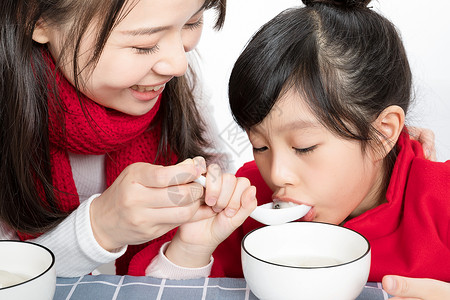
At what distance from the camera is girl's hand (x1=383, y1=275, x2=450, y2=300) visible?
26.5 inches

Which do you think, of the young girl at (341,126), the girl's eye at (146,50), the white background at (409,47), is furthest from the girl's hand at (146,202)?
the white background at (409,47)

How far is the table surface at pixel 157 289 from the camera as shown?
0.79 m

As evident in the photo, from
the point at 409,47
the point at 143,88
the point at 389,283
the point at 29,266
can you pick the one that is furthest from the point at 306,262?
the point at 409,47

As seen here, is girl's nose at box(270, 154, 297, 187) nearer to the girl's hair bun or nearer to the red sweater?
the red sweater

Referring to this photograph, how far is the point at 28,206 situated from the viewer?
3.71 ft

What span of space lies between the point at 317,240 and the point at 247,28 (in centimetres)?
146

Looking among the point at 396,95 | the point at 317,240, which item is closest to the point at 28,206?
the point at 317,240

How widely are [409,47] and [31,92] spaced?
148cm

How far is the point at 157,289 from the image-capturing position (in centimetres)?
81

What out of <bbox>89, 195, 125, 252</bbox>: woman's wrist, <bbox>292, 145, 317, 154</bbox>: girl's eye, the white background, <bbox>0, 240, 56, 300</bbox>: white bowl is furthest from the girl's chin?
the white background

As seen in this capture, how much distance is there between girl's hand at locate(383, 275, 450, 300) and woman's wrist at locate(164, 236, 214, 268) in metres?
0.39

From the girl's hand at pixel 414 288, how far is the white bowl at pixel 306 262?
0.03 m

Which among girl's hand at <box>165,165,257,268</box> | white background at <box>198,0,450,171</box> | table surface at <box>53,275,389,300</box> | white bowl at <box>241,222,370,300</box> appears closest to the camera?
white bowl at <box>241,222,370,300</box>

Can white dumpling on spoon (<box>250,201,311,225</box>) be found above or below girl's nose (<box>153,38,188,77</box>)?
below
